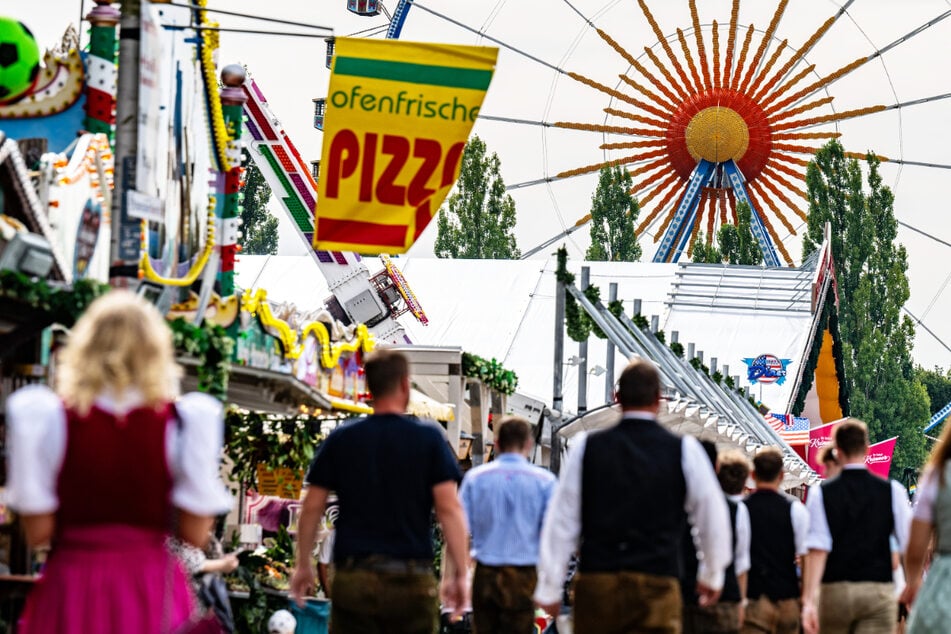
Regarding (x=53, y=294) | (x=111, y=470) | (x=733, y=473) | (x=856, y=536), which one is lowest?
(x=856, y=536)

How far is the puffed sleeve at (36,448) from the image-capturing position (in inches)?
213

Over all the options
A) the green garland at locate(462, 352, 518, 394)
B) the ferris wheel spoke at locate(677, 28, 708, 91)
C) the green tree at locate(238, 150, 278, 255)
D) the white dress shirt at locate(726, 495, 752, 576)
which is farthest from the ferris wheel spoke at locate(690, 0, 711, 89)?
the white dress shirt at locate(726, 495, 752, 576)

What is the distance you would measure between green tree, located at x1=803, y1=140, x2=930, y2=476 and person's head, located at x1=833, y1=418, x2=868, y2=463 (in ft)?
187

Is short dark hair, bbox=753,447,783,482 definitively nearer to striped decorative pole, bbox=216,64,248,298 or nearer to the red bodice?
striped decorative pole, bbox=216,64,248,298

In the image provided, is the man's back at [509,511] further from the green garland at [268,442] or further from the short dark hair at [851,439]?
the green garland at [268,442]

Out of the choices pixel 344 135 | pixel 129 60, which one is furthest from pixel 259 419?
pixel 129 60

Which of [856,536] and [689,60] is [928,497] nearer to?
[856,536]

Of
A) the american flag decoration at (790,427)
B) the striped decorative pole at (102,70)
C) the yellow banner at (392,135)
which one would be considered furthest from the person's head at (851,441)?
the american flag decoration at (790,427)

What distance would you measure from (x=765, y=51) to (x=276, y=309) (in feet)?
163

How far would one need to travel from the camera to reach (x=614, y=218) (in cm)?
6756

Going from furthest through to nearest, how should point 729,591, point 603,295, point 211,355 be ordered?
1. point 603,295
2. point 211,355
3. point 729,591

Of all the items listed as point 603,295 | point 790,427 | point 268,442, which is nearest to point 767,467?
point 268,442

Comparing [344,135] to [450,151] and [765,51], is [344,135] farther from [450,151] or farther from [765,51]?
[765,51]

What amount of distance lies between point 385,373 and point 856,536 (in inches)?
139
